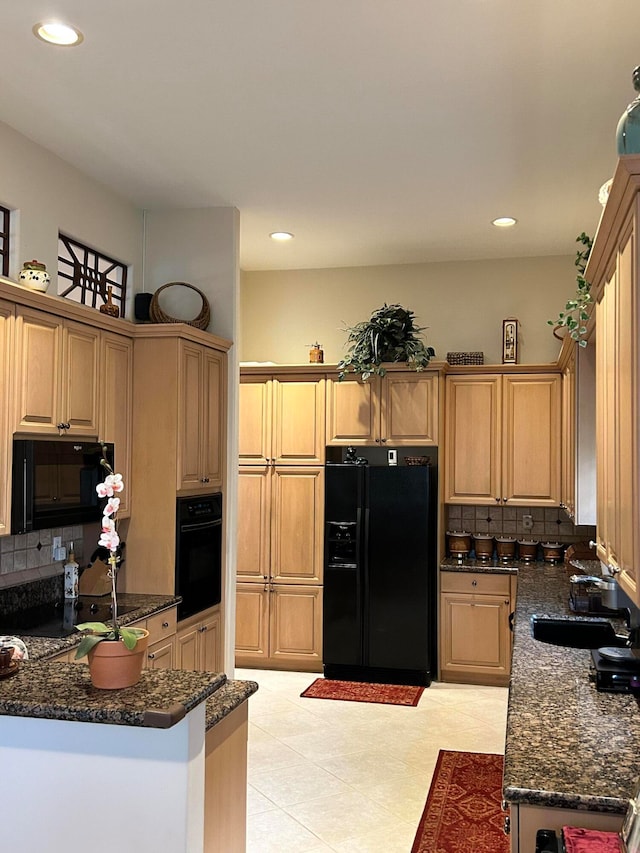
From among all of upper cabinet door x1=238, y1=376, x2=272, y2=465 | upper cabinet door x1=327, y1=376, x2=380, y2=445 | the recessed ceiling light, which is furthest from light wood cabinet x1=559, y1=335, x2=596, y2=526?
the recessed ceiling light

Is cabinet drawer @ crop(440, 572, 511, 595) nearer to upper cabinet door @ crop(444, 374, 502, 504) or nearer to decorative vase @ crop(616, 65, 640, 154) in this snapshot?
upper cabinet door @ crop(444, 374, 502, 504)

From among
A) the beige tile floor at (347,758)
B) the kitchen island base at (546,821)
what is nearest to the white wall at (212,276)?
the beige tile floor at (347,758)

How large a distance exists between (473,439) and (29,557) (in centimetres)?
333

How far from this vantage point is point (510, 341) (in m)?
6.00

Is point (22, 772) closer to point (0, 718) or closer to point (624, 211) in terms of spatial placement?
point (0, 718)

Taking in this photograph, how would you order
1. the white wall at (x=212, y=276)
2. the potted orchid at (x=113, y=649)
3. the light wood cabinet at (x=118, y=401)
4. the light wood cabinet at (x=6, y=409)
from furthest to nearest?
the white wall at (x=212, y=276) → the light wood cabinet at (x=118, y=401) → the light wood cabinet at (x=6, y=409) → the potted orchid at (x=113, y=649)

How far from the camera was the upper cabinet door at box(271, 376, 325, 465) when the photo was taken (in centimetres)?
609

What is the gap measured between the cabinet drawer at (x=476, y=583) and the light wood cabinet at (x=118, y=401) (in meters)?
2.52

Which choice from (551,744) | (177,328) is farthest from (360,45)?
(551,744)

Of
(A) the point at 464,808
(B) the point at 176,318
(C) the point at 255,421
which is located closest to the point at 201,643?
(A) the point at 464,808

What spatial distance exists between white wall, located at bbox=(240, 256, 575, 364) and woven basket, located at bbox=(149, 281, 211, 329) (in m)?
1.76

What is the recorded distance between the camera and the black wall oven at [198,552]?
4387 mm

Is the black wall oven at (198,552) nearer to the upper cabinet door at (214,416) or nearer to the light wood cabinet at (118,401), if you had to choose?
the upper cabinet door at (214,416)

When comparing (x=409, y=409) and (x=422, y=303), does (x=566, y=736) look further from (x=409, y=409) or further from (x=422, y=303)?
(x=422, y=303)
